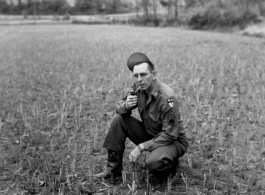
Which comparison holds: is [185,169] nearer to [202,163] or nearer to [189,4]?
[202,163]

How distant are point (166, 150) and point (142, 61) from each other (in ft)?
2.89

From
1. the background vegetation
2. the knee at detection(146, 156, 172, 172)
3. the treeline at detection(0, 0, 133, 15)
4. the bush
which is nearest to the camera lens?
the knee at detection(146, 156, 172, 172)

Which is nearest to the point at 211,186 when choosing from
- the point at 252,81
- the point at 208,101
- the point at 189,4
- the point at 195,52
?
the point at 208,101

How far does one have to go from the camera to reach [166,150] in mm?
3598

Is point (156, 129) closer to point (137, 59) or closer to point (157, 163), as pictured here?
point (157, 163)

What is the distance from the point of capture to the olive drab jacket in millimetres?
3572

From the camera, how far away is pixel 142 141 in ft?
13.1

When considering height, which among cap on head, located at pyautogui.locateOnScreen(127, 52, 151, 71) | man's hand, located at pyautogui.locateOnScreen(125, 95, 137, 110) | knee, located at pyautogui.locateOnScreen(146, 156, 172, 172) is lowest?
knee, located at pyautogui.locateOnScreen(146, 156, 172, 172)

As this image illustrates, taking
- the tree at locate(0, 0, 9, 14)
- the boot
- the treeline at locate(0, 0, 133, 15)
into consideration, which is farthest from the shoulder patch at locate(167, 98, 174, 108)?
the tree at locate(0, 0, 9, 14)

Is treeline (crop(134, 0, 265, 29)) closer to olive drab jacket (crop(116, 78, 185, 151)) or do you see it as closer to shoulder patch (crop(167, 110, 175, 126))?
olive drab jacket (crop(116, 78, 185, 151))

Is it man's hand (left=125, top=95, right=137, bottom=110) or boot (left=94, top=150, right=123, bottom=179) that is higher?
man's hand (left=125, top=95, right=137, bottom=110)

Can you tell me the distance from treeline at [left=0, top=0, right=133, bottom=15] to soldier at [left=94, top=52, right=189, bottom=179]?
58.0 metres

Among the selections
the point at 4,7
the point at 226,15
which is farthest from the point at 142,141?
the point at 4,7

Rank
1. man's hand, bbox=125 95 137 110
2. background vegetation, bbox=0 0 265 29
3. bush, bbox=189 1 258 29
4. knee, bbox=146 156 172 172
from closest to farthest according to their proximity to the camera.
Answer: knee, bbox=146 156 172 172 < man's hand, bbox=125 95 137 110 < bush, bbox=189 1 258 29 < background vegetation, bbox=0 0 265 29
